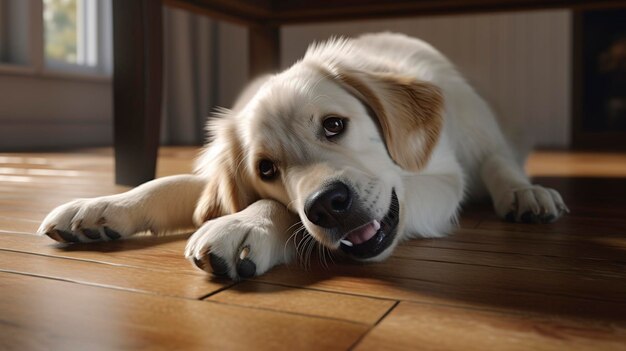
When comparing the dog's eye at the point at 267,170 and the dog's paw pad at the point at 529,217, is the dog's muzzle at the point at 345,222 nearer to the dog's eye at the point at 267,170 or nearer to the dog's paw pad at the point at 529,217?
the dog's eye at the point at 267,170

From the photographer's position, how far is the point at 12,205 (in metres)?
1.92

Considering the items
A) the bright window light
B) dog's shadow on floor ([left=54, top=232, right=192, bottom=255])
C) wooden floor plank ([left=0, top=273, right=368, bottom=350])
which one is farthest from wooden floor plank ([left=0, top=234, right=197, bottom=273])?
the bright window light

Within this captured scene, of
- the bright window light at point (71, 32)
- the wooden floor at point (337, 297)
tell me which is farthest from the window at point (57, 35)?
the wooden floor at point (337, 297)

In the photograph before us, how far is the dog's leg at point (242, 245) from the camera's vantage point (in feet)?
3.50

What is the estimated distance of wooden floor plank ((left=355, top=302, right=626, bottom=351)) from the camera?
745 mm

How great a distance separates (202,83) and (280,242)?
5605mm

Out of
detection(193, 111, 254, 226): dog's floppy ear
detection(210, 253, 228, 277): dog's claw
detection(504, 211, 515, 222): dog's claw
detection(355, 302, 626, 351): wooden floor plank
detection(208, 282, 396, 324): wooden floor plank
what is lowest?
detection(504, 211, 515, 222): dog's claw

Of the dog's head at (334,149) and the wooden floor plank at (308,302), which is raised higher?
the dog's head at (334,149)

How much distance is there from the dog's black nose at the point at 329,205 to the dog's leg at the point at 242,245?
3.7 inches

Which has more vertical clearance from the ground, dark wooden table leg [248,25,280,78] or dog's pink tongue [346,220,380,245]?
dark wooden table leg [248,25,280,78]

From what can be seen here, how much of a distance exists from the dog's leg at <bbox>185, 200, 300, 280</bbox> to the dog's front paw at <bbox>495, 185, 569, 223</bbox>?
2.40ft

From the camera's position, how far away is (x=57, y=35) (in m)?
5.58

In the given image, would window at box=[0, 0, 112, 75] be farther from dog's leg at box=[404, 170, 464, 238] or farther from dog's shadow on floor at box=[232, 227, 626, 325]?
dog's shadow on floor at box=[232, 227, 626, 325]

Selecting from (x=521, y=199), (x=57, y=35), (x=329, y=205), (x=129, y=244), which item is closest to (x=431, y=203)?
(x=521, y=199)
